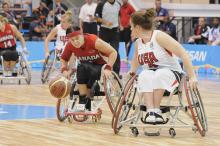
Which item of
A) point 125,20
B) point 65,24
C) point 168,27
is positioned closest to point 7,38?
point 65,24

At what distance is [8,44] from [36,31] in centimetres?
831

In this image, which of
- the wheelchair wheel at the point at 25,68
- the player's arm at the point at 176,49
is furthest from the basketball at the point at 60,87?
the wheelchair wheel at the point at 25,68

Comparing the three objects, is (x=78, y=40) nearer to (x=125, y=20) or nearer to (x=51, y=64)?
(x=51, y=64)

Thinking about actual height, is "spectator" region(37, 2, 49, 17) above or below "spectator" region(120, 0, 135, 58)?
above

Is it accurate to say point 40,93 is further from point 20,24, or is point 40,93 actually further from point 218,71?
point 20,24

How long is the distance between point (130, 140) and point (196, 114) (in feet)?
2.77

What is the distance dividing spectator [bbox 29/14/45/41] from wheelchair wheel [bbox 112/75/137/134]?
1555 cm

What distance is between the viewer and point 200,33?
75.0 feet

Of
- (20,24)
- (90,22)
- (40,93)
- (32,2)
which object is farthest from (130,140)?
(32,2)

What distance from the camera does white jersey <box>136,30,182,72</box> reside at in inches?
341

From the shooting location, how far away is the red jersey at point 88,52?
9859 millimetres

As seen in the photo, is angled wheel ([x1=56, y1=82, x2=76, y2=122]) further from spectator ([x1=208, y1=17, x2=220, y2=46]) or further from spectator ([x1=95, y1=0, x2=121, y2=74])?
spectator ([x1=208, y1=17, x2=220, y2=46])

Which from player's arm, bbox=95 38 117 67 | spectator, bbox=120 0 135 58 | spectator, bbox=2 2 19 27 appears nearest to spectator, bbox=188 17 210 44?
spectator, bbox=120 0 135 58

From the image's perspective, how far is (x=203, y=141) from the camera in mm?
8281
